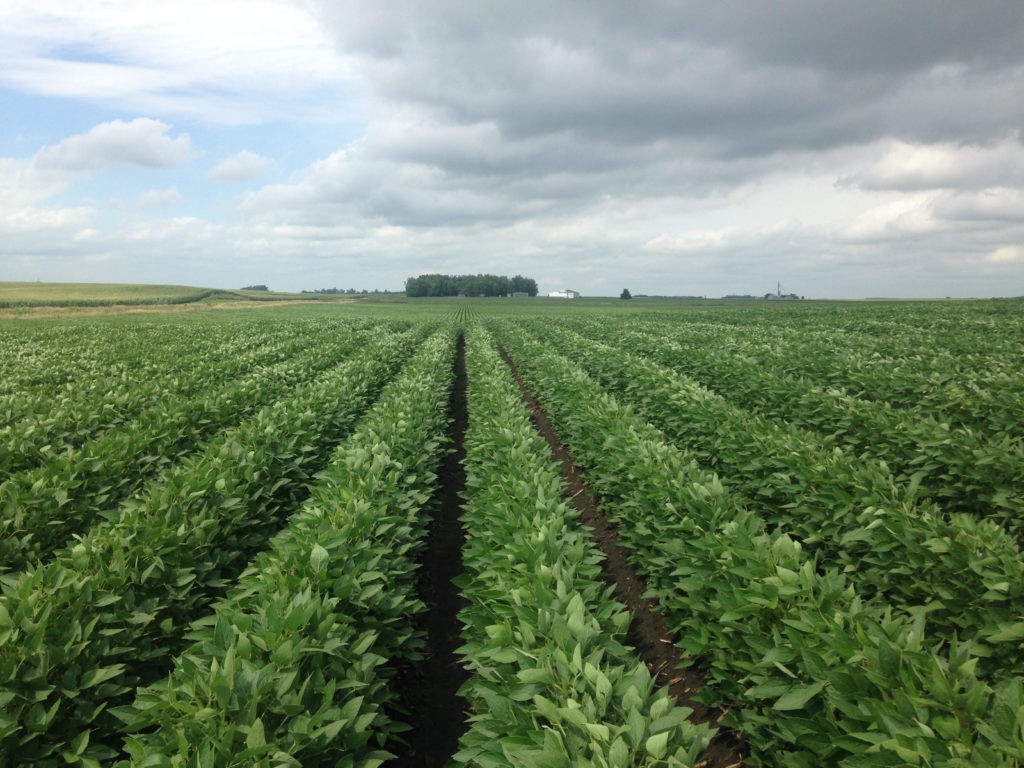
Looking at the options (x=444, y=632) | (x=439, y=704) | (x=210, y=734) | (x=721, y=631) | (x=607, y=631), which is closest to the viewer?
(x=210, y=734)

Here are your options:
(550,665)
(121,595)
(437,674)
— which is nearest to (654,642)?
(437,674)

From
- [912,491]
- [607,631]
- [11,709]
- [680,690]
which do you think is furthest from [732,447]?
[11,709]

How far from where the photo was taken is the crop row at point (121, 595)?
288 centimetres

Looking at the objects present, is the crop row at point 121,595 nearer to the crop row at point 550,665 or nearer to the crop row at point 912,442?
the crop row at point 550,665

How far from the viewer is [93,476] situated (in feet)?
20.7

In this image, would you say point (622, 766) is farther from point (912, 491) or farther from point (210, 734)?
point (912, 491)

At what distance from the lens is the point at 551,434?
13297mm

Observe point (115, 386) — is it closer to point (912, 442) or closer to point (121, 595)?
point (121, 595)

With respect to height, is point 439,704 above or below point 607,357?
below

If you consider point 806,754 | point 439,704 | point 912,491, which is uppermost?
point 912,491

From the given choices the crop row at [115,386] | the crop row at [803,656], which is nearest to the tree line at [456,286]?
the crop row at [115,386]

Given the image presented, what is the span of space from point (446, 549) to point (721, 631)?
4346mm

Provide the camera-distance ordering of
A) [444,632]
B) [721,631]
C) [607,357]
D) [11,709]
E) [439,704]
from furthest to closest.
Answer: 1. [607,357]
2. [444,632]
3. [439,704]
4. [721,631]
5. [11,709]

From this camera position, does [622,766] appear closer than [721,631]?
Yes
